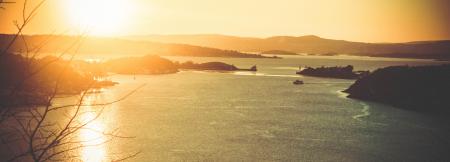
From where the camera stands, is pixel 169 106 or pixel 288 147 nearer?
pixel 288 147

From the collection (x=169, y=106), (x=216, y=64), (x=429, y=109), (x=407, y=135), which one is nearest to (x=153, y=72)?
(x=216, y=64)

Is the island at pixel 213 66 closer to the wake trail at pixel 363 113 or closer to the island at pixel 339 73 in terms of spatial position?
the island at pixel 339 73

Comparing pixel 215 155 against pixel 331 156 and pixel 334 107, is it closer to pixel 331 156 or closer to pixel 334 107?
pixel 331 156

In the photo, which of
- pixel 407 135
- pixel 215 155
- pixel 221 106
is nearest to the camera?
pixel 215 155

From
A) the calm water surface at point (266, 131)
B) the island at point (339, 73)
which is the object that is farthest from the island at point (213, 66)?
the calm water surface at point (266, 131)

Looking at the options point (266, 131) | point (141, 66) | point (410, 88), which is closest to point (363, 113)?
point (410, 88)

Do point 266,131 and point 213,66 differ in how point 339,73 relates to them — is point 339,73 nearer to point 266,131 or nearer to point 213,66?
point 213,66

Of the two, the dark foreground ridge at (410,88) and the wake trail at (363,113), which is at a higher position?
the dark foreground ridge at (410,88)

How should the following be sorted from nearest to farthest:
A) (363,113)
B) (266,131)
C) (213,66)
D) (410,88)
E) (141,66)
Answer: (266,131), (363,113), (410,88), (141,66), (213,66)
